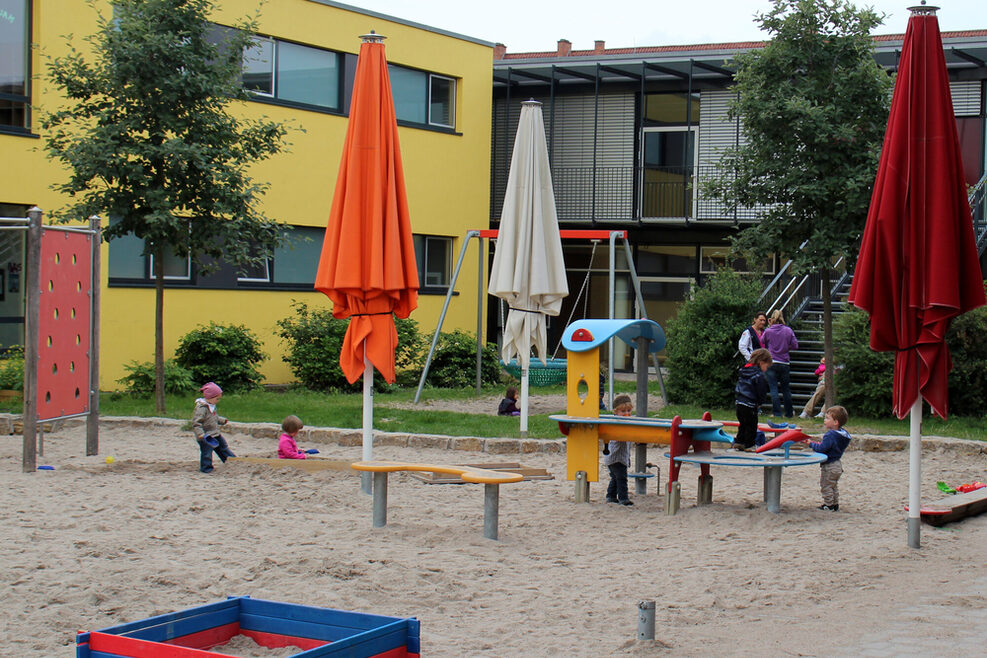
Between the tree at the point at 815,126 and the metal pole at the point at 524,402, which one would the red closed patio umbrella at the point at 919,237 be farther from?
the tree at the point at 815,126

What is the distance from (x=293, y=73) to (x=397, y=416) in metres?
9.61

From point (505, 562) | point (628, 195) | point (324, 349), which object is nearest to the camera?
point (505, 562)

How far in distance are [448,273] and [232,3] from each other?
762 cm

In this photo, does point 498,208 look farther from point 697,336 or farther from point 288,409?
point 288,409

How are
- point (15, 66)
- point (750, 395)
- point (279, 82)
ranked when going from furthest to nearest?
point (279, 82) < point (15, 66) < point (750, 395)

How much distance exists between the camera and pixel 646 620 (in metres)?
5.43

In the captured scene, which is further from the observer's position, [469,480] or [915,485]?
[469,480]

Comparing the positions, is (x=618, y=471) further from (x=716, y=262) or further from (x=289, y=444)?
(x=716, y=262)

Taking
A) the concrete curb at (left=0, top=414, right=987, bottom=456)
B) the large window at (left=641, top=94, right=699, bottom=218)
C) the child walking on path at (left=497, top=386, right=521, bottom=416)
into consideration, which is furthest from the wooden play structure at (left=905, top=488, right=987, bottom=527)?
the large window at (left=641, top=94, right=699, bottom=218)

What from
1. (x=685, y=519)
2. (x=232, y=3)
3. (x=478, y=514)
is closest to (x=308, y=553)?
(x=478, y=514)

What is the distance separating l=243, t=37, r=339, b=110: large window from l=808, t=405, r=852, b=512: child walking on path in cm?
1445

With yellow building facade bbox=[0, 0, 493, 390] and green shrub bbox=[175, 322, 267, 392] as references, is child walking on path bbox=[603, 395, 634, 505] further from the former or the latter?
green shrub bbox=[175, 322, 267, 392]

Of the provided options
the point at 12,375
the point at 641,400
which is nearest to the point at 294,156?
the point at 12,375

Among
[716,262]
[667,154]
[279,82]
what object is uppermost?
[279,82]
